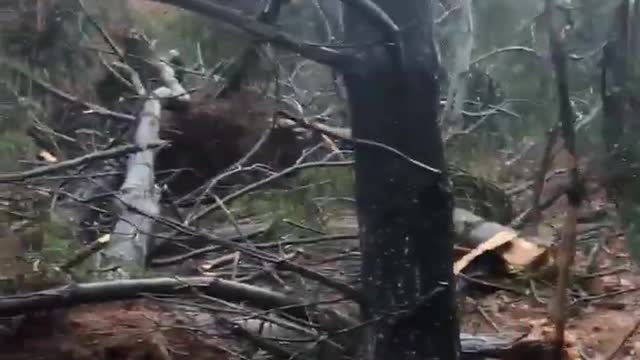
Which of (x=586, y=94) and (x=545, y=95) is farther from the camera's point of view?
(x=586, y=94)

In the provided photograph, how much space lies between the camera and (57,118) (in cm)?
482

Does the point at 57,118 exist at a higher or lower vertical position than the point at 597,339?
higher

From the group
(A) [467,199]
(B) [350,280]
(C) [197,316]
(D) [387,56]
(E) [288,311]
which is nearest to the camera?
(D) [387,56]

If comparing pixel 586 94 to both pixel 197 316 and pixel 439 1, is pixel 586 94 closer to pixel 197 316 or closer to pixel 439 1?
pixel 439 1

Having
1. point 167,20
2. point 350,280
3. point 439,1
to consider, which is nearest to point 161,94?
point 167,20

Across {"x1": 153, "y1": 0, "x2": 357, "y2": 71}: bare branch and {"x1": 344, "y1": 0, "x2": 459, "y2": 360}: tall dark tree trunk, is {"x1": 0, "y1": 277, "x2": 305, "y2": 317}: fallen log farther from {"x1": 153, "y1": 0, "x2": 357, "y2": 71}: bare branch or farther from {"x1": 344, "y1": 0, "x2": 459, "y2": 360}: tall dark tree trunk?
{"x1": 153, "y1": 0, "x2": 357, "y2": 71}: bare branch

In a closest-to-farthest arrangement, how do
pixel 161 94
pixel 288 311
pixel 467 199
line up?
pixel 288 311 < pixel 467 199 < pixel 161 94

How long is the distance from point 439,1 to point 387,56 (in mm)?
2811

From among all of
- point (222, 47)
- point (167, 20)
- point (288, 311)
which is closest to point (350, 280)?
point (288, 311)

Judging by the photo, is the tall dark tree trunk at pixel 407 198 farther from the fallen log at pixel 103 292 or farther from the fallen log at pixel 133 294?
the fallen log at pixel 103 292

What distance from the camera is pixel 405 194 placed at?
2.50 metres

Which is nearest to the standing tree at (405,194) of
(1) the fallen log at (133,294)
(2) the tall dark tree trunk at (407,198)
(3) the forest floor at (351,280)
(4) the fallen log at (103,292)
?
(2) the tall dark tree trunk at (407,198)

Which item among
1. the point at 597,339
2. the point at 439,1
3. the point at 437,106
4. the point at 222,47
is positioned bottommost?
the point at 597,339

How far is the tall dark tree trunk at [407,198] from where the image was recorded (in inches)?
97.7
